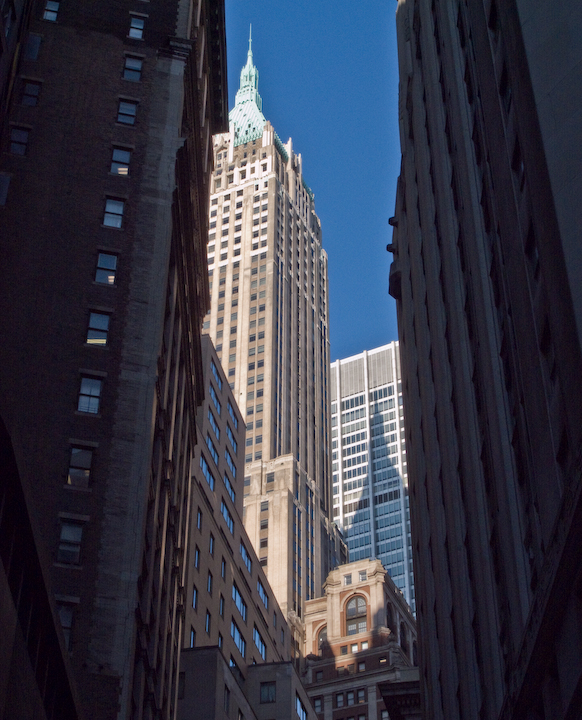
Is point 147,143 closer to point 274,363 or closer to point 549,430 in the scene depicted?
point 549,430

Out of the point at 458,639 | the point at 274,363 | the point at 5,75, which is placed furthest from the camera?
the point at 274,363

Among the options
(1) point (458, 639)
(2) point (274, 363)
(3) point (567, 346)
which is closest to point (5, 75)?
(3) point (567, 346)

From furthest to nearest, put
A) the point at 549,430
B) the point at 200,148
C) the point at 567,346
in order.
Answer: the point at 200,148 → the point at 549,430 → the point at 567,346

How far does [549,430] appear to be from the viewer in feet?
111

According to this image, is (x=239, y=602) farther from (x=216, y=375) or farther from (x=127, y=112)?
(x=127, y=112)

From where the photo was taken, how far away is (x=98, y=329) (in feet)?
177

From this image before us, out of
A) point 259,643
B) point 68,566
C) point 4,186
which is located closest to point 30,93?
→ point 4,186

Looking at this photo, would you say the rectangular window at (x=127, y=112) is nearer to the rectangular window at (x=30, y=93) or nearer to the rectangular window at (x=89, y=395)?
the rectangular window at (x=30, y=93)

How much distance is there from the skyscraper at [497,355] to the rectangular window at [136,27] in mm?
19745

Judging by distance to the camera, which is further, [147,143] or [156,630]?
[147,143]

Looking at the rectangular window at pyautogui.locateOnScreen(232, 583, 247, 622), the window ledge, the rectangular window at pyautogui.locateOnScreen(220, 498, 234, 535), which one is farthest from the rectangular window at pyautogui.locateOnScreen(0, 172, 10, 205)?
the rectangular window at pyautogui.locateOnScreen(232, 583, 247, 622)

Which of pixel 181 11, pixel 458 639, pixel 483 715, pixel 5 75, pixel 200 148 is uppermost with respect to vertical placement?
pixel 181 11

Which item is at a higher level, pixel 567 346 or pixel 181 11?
pixel 181 11

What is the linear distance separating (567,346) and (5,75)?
31238 millimetres
